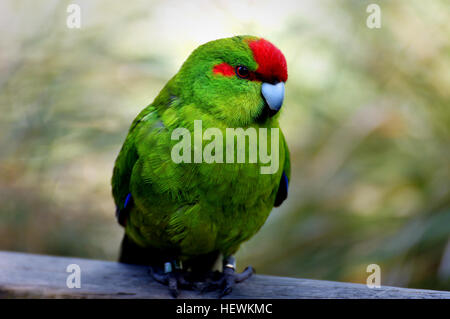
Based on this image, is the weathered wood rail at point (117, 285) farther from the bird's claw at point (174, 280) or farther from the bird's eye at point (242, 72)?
the bird's eye at point (242, 72)

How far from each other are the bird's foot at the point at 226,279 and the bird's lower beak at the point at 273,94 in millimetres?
725

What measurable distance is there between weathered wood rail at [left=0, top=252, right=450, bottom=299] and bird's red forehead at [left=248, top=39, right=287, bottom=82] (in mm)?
807

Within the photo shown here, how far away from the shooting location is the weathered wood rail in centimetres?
168

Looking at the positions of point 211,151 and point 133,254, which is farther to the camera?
point 133,254

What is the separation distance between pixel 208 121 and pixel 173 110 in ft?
0.51

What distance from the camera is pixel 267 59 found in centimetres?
163

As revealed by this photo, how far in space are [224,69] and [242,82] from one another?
0.28ft

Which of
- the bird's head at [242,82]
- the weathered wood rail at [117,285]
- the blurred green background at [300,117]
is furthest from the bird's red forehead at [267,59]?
the blurred green background at [300,117]

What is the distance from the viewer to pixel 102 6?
2734 mm

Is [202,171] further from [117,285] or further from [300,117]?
[300,117]

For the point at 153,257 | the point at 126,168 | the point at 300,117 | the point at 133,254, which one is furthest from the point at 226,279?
the point at 300,117

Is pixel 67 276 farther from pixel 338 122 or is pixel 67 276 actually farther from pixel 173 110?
pixel 338 122

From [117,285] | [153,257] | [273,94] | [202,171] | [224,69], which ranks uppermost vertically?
[224,69]
